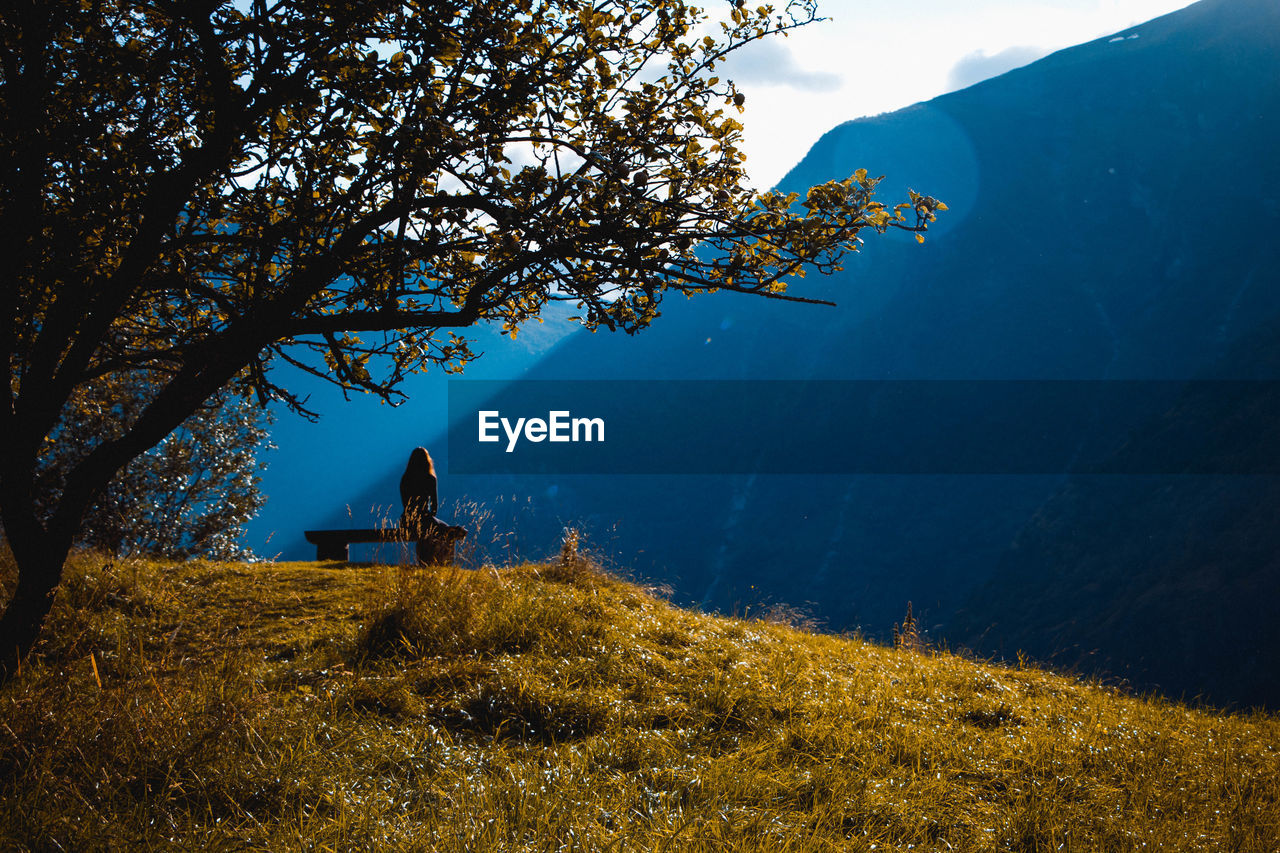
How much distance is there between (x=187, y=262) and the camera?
5121mm

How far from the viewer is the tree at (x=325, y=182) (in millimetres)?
3977

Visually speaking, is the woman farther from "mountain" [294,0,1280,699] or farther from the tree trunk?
"mountain" [294,0,1280,699]

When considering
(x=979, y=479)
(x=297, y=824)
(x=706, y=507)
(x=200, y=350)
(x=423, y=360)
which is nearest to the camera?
(x=297, y=824)

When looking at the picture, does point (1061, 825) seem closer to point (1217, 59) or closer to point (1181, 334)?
point (1181, 334)

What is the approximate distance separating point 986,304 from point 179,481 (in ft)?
430

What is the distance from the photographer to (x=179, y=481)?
17031 mm

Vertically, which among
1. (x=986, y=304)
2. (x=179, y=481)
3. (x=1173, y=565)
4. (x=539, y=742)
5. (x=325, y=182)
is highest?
(x=986, y=304)

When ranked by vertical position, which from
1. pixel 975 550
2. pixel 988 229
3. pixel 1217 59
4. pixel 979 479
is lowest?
pixel 975 550

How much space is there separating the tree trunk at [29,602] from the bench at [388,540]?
3311 millimetres

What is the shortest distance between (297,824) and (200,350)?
295 centimetres

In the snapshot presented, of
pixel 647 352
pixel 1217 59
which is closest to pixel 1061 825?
pixel 647 352

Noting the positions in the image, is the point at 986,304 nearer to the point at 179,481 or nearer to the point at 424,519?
the point at 179,481

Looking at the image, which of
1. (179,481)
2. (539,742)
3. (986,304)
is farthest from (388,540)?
(986,304)

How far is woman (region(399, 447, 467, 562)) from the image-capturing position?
873 cm
